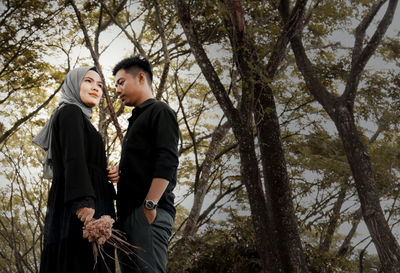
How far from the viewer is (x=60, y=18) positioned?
26.7ft

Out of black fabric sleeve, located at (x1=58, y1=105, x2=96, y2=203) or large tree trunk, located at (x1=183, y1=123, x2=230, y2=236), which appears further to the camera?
large tree trunk, located at (x1=183, y1=123, x2=230, y2=236)

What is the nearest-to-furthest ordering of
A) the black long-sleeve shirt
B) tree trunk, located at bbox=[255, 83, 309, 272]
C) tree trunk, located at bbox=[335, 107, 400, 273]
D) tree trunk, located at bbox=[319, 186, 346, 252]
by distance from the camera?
the black long-sleeve shirt → tree trunk, located at bbox=[255, 83, 309, 272] → tree trunk, located at bbox=[335, 107, 400, 273] → tree trunk, located at bbox=[319, 186, 346, 252]

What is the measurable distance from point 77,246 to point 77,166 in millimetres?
330

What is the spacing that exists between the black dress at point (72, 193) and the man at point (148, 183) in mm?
85

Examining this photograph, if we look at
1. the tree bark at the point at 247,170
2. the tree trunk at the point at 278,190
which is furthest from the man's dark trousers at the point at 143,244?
the tree trunk at the point at 278,190

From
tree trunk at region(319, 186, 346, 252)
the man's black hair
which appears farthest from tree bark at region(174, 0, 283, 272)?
tree trunk at region(319, 186, 346, 252)

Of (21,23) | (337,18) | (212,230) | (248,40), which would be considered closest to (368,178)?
→ (212,230)

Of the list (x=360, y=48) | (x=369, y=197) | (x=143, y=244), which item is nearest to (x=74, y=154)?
(x=143, y=244)

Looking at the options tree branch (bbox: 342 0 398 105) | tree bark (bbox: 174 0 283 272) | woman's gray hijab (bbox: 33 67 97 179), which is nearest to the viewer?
woman's gray hijab (bbox: 33 67 97 179)

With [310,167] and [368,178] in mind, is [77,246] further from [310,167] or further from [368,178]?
[310,167]

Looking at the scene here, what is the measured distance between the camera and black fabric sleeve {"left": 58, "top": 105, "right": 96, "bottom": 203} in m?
1.85

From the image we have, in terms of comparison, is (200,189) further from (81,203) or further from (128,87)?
(81,203)

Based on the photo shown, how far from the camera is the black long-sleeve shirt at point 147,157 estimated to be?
6.47ft

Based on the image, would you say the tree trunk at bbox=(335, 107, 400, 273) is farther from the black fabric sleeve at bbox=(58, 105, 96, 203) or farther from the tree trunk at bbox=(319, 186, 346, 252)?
the black fabric sleeve at bbox=(58, 105, 96, 203)
